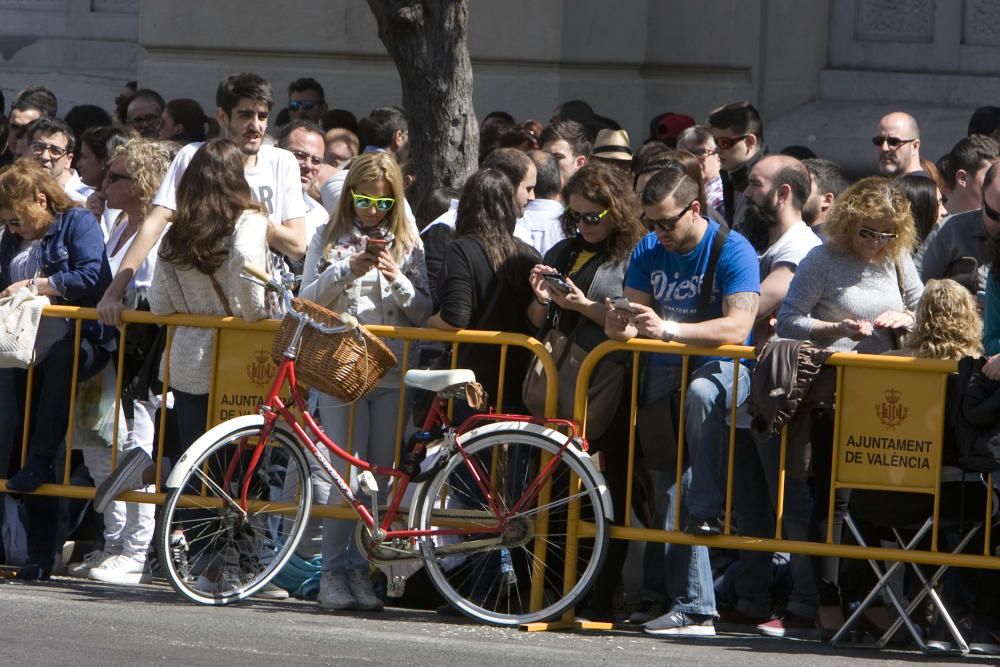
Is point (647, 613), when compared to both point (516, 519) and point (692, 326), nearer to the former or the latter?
point (516, 519)

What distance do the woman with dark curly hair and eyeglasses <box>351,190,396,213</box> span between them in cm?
73

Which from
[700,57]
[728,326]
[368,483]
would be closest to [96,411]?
[368,483]

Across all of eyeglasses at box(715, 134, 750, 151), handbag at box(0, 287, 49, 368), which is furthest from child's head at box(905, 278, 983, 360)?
handbag at box(0, 287, 49, 368)

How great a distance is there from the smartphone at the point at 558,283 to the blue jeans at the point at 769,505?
0.99 m

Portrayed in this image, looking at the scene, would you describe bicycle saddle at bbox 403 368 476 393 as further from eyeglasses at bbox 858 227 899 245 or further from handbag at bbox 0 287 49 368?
handbag at bbox 0 287 49 368

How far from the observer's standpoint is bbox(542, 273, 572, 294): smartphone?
7754 mm

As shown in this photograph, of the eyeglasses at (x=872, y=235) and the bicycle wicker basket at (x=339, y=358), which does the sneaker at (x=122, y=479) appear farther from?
the eyeglasses at (x=872, y=235)

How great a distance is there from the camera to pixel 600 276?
8.12 meters

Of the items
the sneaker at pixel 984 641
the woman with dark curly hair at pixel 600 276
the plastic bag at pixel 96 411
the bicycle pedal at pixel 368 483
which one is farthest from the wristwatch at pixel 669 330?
the plastic bag at pixel 96 411

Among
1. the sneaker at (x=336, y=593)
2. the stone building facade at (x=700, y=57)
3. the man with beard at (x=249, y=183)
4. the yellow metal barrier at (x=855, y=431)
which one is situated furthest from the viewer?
the stone building facade at (x=700, y=57)

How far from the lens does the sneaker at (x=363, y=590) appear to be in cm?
825

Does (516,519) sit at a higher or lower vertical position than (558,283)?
lower

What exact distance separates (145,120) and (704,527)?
603 centimetres

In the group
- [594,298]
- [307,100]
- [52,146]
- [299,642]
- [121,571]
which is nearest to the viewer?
[299,642]
